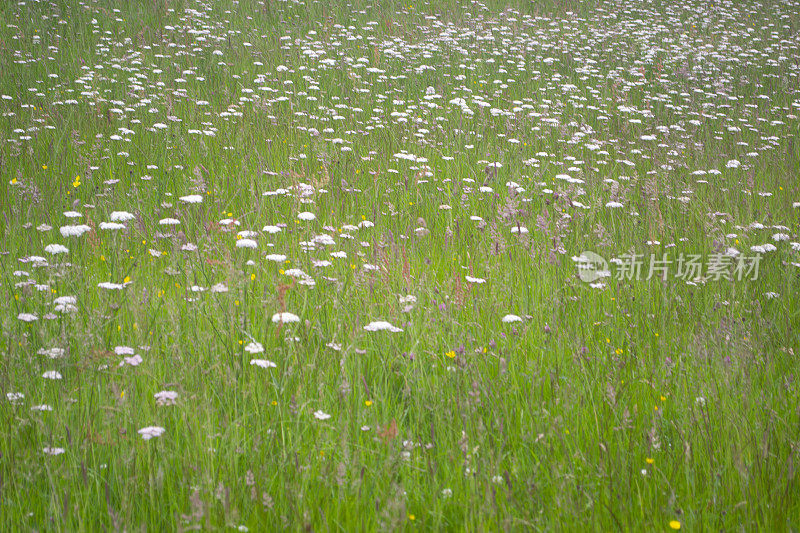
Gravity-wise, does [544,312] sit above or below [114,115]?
below

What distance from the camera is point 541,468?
2.08 m

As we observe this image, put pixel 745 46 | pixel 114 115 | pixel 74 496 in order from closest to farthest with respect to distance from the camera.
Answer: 1. pixel 74 496
2. pixel 114 115
3. pixel 745 46

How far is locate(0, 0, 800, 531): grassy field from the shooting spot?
1.92 m

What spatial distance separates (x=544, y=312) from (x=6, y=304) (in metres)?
2.56

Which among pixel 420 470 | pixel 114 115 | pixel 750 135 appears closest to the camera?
pixel 420 470

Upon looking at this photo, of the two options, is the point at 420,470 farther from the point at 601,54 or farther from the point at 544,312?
the point at 601,54

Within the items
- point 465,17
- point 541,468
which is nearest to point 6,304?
point 541,468

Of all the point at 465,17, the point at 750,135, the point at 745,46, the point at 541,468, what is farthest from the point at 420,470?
the point at 745,46

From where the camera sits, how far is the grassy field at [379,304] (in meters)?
1.92

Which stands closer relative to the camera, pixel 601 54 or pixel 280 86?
pixel 280 86

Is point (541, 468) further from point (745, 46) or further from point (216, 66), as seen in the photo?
point (745, 46)

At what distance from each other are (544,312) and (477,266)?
670 mm

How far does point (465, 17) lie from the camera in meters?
12.5

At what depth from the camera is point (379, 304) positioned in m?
3.08
